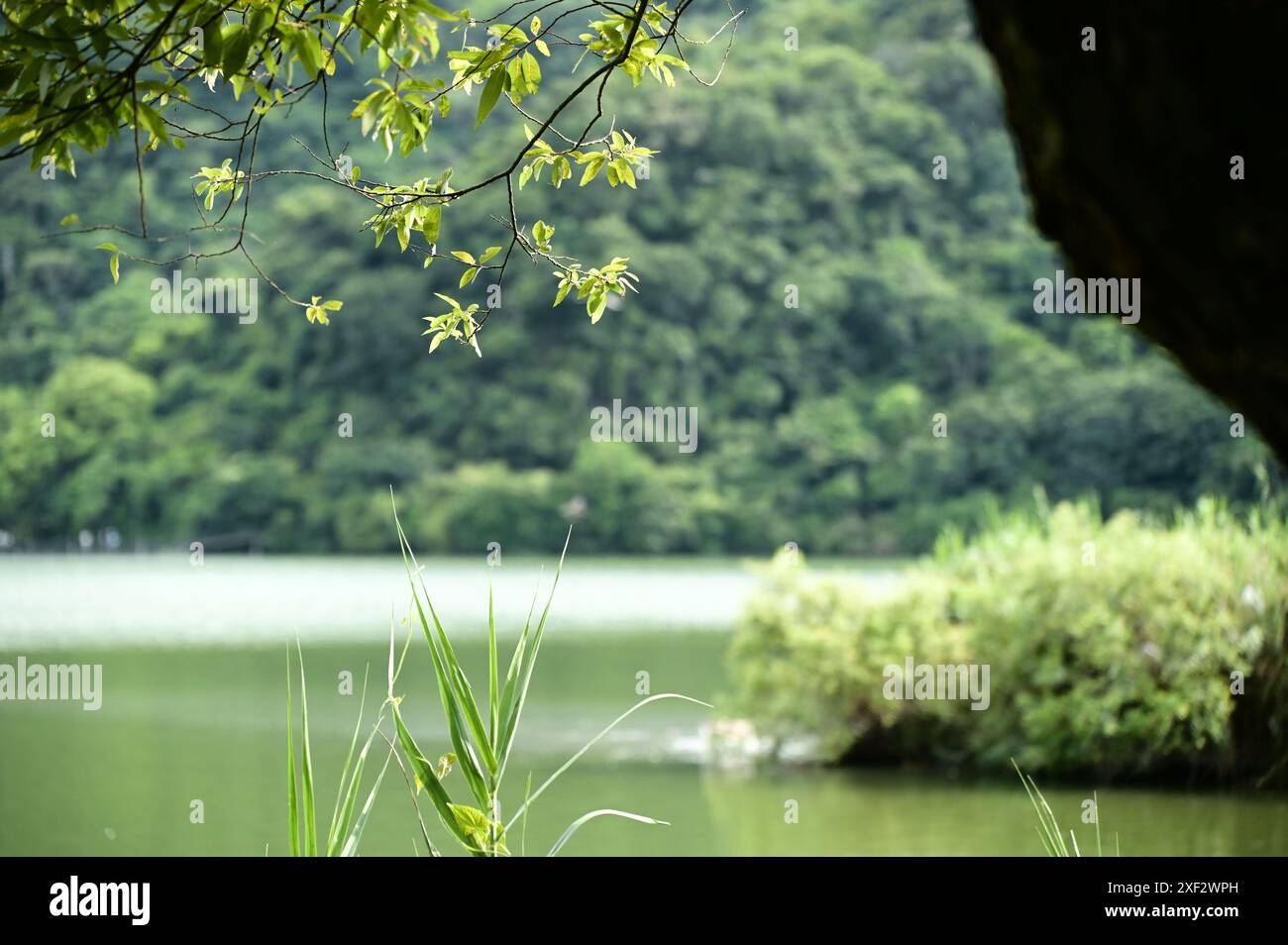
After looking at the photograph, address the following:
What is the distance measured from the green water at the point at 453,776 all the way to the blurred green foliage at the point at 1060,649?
0.93ft

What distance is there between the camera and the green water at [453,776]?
729 cm

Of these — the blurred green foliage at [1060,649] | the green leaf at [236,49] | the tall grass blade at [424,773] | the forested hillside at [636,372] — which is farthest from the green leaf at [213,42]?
the forested hillside at [636,372]

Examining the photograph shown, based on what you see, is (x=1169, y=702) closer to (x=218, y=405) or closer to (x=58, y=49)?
(x=58, y=49)

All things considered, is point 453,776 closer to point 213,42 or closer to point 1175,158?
point 213,42

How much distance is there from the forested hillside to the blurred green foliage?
23.3 m

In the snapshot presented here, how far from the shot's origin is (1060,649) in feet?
27.1

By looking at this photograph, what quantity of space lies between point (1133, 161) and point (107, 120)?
49.5 inches

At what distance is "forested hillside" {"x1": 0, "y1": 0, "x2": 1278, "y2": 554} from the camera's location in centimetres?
3425

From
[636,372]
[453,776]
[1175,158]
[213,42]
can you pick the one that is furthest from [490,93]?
[636,372]

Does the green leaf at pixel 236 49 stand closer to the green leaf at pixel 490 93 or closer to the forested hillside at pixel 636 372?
the green leaf at pixel 490 93

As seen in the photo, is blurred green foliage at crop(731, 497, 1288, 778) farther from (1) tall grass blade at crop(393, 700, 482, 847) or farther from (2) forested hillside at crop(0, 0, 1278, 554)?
(2) forested hillside at crop(0, 0, 1278, 554)

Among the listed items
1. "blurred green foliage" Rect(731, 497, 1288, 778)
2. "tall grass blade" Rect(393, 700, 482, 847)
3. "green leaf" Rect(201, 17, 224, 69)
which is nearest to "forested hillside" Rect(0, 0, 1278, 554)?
"blurred green foliage" Rect(731, 497, 1288, 778)
